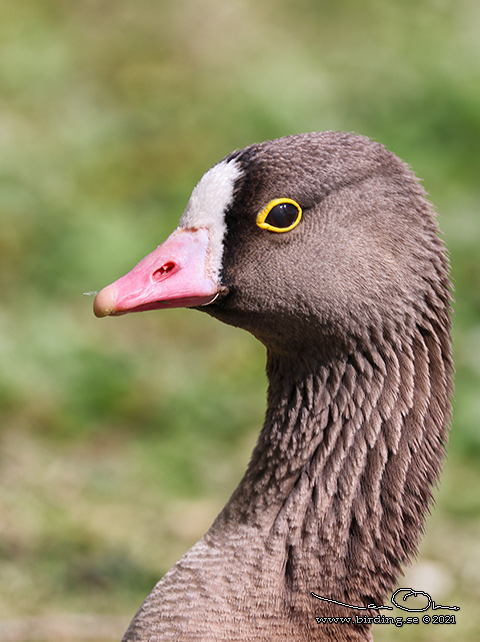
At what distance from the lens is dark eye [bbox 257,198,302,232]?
291cm

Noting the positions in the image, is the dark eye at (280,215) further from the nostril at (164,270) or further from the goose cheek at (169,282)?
the nostril at (164,270)

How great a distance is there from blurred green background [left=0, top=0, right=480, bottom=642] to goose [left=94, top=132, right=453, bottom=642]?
1.43 metres

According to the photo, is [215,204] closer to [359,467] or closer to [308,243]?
[308,243]

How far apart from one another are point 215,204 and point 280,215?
0.21m

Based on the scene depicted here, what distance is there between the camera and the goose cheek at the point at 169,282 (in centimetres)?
286

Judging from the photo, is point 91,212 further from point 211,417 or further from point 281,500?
point 281,500

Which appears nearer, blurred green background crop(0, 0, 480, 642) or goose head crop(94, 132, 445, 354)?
goose head crop(94, 132, 445, 354)

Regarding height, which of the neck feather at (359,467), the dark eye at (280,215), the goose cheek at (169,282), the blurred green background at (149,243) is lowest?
the neck feather at (359,467)

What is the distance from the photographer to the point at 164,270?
9.70 feet

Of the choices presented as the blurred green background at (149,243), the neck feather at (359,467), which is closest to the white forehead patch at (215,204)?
the neck feather at (359,467)

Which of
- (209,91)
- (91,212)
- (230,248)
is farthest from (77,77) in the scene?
(230,248)

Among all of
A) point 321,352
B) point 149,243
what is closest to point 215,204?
point 321,352

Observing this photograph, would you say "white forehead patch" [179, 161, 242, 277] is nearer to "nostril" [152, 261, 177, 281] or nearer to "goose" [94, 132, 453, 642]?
"goose" [94, 132, 453, 642]

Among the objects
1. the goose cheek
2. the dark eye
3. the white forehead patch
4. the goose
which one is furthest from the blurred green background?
the dark eye
